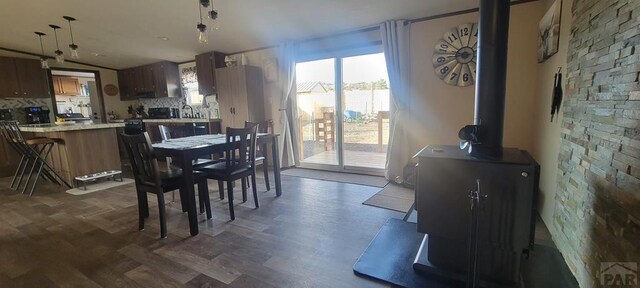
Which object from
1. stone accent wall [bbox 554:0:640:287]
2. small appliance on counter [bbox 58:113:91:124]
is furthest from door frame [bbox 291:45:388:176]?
small appliance on counter [bbox 58:113:91:124]

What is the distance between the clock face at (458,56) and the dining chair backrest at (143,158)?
3240 millimetres

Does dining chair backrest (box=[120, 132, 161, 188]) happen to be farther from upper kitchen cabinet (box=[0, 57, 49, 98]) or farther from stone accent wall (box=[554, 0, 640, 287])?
upper kitchen cabinet (box=[0, 57, 49, 98])

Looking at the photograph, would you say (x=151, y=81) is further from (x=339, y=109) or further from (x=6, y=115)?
(x=339, y=109)

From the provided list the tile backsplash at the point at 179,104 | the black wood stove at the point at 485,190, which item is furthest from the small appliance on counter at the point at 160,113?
the black wood stove at the point at 485,190

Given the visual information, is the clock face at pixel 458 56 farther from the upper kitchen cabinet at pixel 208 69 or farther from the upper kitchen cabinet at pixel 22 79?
the upper kitchen cabinet at pixel 22 79

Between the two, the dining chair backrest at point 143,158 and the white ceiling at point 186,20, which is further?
the white ceiling at point 186,20

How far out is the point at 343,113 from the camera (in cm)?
430

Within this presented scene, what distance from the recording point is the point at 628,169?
3.77 feet

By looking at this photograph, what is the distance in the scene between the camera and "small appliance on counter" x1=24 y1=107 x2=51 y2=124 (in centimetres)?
520

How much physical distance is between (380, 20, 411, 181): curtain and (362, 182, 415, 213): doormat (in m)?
0.33

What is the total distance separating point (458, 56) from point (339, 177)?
7.31 feet

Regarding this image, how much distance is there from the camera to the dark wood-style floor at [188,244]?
5.74ft

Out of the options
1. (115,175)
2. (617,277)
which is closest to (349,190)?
(617,277)

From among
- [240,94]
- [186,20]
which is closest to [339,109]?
[240,94]
